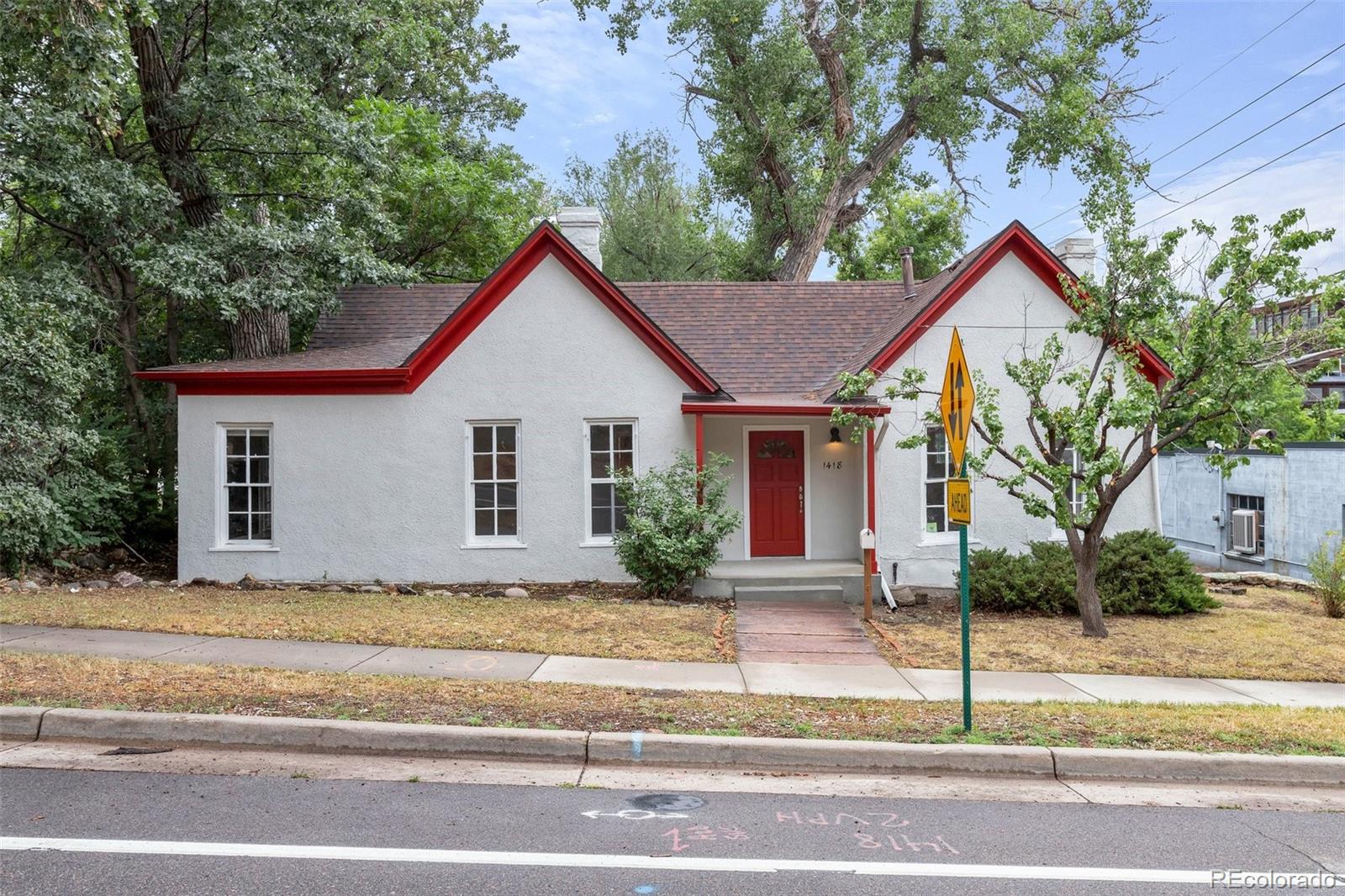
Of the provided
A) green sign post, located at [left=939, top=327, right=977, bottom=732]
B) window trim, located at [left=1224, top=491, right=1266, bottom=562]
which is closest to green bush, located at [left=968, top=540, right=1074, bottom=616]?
green sign post, located at [left=939, top=327, right=977, bottom=732]

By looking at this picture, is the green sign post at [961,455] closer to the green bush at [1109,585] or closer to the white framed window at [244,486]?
the green bush at [1109,585]

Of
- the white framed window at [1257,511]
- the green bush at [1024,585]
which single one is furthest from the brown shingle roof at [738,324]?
the white framed window at [1257,511]

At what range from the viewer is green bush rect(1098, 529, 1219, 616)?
12.7 meters

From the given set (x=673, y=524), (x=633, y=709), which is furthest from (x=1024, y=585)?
(x=633, y=709)

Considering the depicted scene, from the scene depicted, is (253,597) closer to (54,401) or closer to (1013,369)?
(54,401)

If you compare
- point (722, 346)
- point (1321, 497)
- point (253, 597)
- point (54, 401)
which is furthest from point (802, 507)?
point (1321, 497)

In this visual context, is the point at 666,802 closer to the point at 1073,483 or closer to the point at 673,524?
the point at 673,524

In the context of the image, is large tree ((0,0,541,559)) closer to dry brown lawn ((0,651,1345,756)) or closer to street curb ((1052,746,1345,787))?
dry brown lawn ((0,651,1345,756))

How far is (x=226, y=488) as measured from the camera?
1430 centimetres

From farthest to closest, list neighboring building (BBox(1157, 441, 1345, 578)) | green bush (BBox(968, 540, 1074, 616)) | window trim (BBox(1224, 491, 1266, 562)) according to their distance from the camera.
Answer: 1. window trim (BBox(1224, 491, 1266, 562))
2. neighboring building (BBox(1157, 441, 1345, 578))
3. green bush (BBox(968, 540, 1074, 616))

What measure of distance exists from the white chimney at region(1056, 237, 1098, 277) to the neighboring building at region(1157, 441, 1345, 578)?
4427mm

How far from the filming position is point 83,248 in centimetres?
1675

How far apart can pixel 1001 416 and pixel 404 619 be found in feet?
31.5

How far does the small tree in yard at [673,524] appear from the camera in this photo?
1285cm
